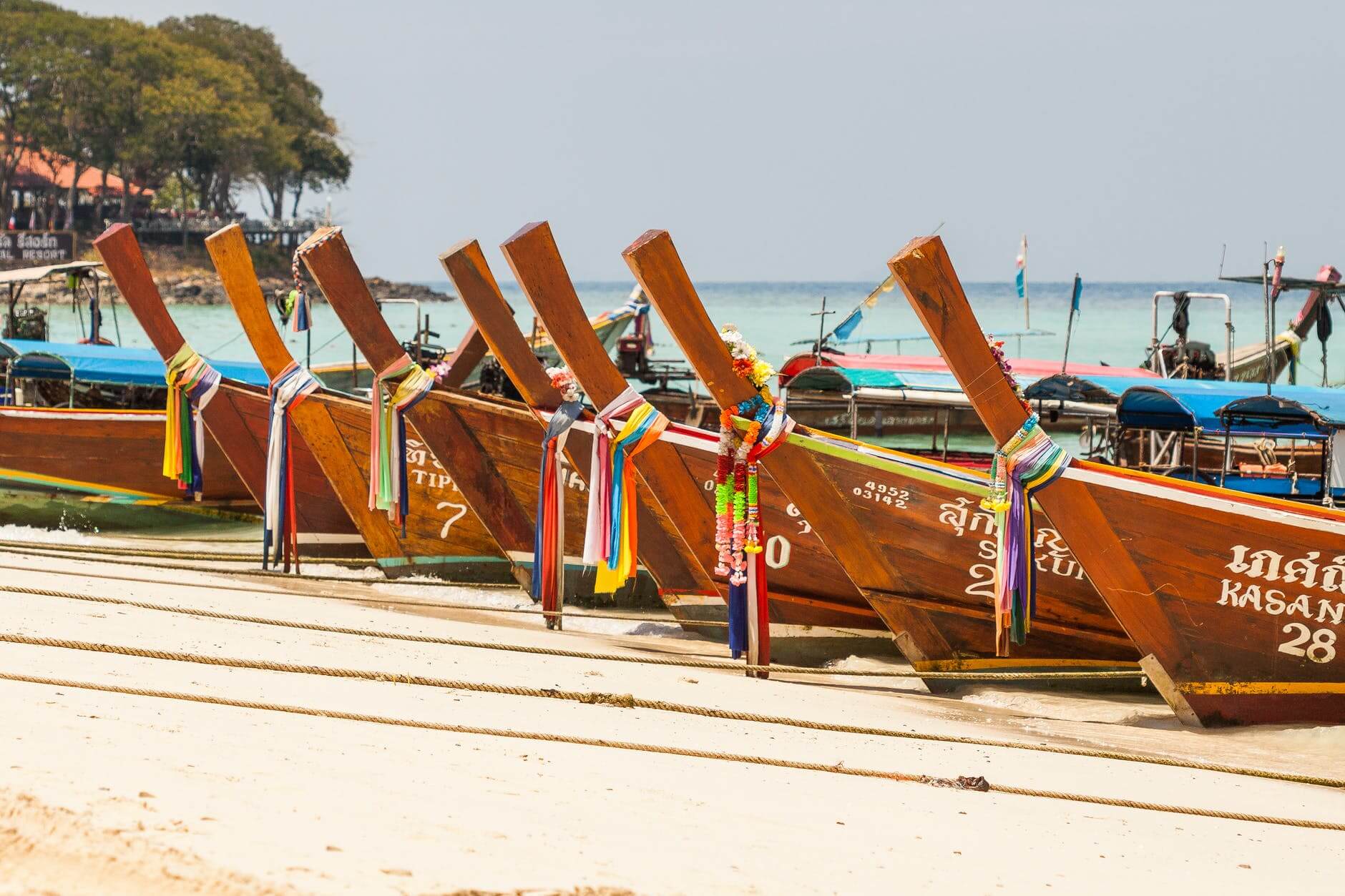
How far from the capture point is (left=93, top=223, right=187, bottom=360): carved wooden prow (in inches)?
439

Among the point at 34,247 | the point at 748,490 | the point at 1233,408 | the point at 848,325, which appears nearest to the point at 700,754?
the point at 748,490

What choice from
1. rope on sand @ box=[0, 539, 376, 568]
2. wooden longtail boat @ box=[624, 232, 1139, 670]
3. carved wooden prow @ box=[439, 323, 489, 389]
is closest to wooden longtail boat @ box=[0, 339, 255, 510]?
rope on sand @ box=[0, 539, 376, 568]

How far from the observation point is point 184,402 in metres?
12.2

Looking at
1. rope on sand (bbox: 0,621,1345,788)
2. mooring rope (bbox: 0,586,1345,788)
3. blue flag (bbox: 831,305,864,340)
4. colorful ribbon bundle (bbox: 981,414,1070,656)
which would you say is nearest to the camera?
rope on sand (bbox: 0,621,1345,788)

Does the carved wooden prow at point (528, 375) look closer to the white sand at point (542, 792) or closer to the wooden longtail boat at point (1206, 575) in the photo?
the white sand at point (542, 792)

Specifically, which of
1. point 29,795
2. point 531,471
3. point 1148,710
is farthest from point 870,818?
point 531,471

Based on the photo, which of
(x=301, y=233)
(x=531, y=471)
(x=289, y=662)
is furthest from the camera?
(x=301, y=233)

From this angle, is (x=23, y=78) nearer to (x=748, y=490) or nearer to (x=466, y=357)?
(x=466, y=357)

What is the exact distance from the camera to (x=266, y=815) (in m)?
4.07

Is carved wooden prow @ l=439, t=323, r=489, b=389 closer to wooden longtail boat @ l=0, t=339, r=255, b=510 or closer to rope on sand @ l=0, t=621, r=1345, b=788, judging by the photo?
wooden longtail boat @ l=0, t=339, r=255, b=510

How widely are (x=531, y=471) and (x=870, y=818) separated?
20.8ft

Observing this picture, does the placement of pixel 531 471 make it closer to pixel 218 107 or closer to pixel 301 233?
pixel 218 107

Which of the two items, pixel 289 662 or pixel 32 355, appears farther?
pixel 32 355

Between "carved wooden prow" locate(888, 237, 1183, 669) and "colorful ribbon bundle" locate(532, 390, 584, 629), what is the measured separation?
2866 mm
